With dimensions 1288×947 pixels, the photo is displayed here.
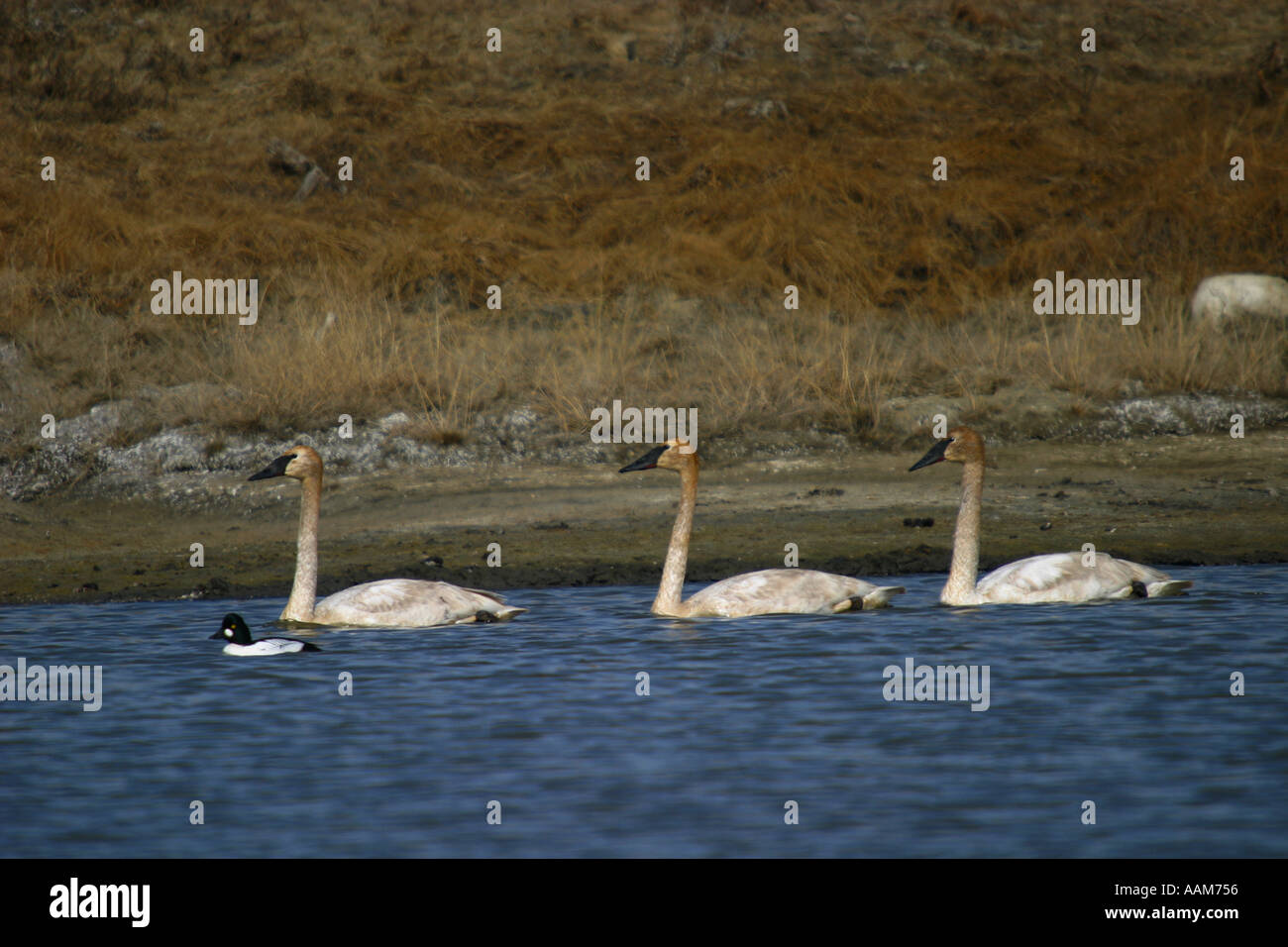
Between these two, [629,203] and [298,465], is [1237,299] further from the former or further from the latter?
[298,465]

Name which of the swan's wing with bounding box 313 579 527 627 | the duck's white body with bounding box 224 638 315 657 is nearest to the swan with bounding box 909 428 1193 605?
the swan's wing with bounding box 313 579 527 627

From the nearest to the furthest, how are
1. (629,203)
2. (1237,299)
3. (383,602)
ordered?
1. (383,602)
2. (1237,299)
3. (629,203)

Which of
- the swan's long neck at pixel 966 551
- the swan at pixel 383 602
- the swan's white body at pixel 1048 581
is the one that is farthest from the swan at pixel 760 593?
the swan at pixel 383 602

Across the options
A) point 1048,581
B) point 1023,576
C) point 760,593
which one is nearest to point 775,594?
point 760,593

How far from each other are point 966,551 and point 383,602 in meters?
3.85

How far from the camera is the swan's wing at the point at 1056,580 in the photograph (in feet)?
35.5

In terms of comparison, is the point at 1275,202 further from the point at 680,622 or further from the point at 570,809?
the point at 570,809

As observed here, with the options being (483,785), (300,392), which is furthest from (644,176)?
(483,785)

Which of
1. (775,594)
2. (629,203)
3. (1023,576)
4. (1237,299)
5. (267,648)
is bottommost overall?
(267,648)

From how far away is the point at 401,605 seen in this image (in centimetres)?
1067

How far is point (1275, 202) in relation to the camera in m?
22.3

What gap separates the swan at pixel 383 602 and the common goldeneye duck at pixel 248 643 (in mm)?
658

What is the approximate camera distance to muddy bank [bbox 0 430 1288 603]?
12984 mm

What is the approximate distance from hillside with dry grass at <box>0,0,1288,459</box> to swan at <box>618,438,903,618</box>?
5.64 m
